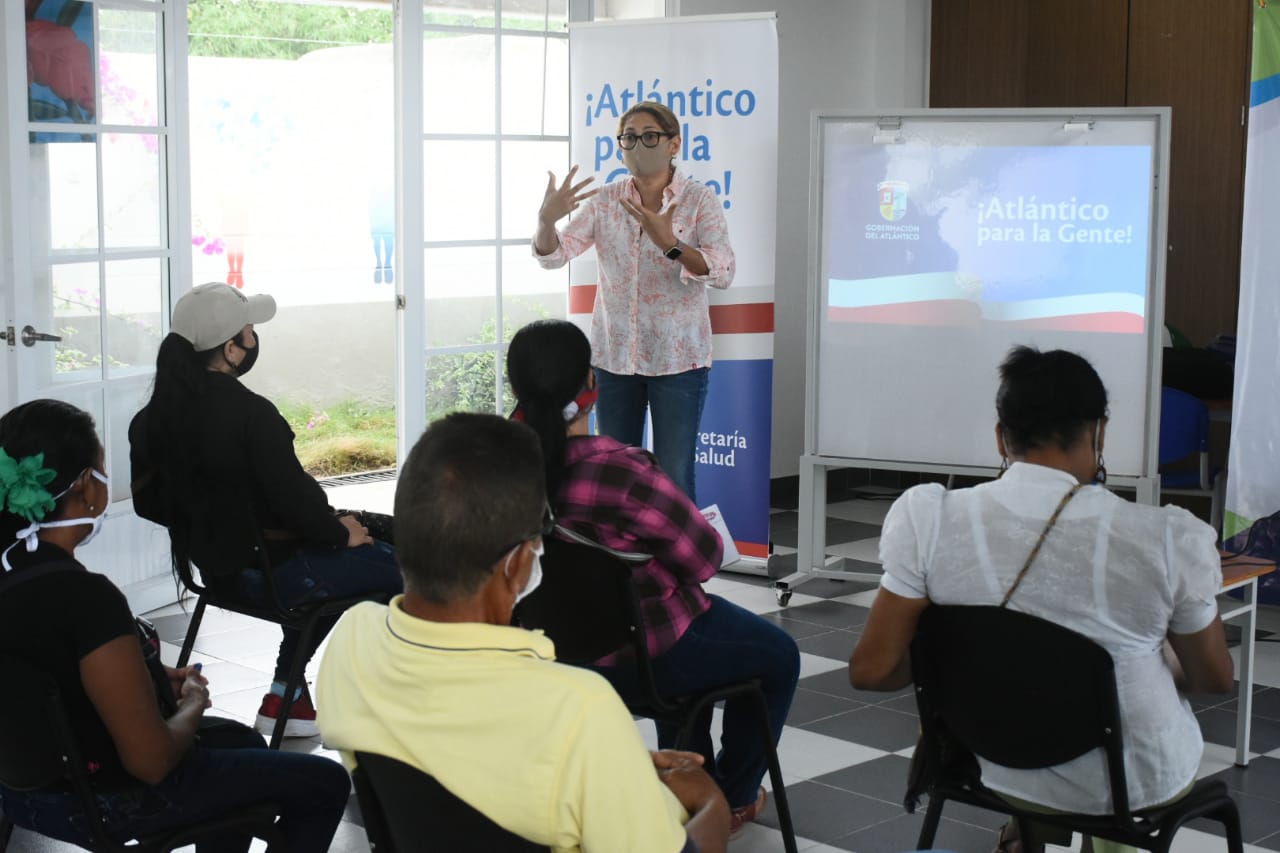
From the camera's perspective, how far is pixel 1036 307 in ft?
15.2

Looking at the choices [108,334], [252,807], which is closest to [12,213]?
[108,334]

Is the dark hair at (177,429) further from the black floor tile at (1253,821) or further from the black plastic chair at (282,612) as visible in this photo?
the black floor tile at (1253,821)

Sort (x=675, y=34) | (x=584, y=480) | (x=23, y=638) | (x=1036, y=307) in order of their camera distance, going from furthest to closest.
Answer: (x=675, y=34)
(x=1036, y=307)
(x=584, y=480)
(x=23, y=638)

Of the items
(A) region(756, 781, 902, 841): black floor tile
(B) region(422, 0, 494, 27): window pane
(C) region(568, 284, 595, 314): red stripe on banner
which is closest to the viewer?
(A) region(756, 781, 902, 841): black floor tile

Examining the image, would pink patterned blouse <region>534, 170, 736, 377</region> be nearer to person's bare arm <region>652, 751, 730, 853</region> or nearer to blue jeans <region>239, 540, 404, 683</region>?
blue jeans <region>239, 540, 404, 683</region>

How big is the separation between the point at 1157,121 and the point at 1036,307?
67cm

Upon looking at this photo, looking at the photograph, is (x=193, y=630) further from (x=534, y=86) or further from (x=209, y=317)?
(x=534, y=86)

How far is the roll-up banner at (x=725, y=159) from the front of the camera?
516cm

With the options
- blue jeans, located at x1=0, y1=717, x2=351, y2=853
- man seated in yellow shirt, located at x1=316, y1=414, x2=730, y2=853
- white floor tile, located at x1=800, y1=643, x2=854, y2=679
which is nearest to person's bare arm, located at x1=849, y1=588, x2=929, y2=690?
man seated in yellow shirt, located at x1=316, y1=414, x2=730, y2=853

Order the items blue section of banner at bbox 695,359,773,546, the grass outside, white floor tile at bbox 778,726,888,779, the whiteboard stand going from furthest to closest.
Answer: the grass outside < blue section of banner at bbox 695,359,773,546 < the whiteboard stand < white floor tile at bbox 778,726,888,779

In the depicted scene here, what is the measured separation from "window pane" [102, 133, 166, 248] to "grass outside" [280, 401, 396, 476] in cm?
361

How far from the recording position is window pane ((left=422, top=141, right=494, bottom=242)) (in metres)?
5.62

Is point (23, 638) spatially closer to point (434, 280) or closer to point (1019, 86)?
point (434, 280)

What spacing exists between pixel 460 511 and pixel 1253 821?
2.37 meters
